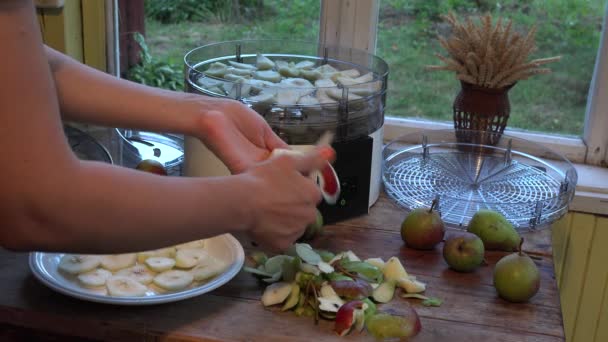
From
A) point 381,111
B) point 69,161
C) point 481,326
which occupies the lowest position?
point 481,326

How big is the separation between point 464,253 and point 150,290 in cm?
50

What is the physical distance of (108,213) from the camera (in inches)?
31.1

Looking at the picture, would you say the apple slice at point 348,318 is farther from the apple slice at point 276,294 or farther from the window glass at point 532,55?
the window glass at point 532,55

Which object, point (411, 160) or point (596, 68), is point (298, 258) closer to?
point (411, 160)

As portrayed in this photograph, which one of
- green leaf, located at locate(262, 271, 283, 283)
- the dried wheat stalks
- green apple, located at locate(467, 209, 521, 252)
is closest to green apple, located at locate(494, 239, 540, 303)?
green apple, located at locate(467, 209, 521, 252)

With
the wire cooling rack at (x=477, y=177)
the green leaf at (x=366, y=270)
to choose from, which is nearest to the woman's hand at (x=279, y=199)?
the green leaf at (x=366, y=270)

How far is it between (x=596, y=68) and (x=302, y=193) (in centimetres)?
110

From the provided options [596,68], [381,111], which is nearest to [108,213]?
[381,111]

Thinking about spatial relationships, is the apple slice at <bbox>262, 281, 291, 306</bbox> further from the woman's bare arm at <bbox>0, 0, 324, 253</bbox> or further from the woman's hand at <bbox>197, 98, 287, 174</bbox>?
the woman's bare arm at <bbox>0, 0, 324, 253</bbox>

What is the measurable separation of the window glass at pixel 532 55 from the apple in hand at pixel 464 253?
0.64 metres

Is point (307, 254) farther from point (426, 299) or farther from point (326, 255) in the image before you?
point (426, 299)

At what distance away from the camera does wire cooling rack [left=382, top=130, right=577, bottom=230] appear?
4.90ft

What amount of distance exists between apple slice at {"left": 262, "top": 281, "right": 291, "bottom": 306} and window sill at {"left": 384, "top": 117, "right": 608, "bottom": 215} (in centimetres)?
77

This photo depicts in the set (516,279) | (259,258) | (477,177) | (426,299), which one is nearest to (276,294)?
(259,258)
